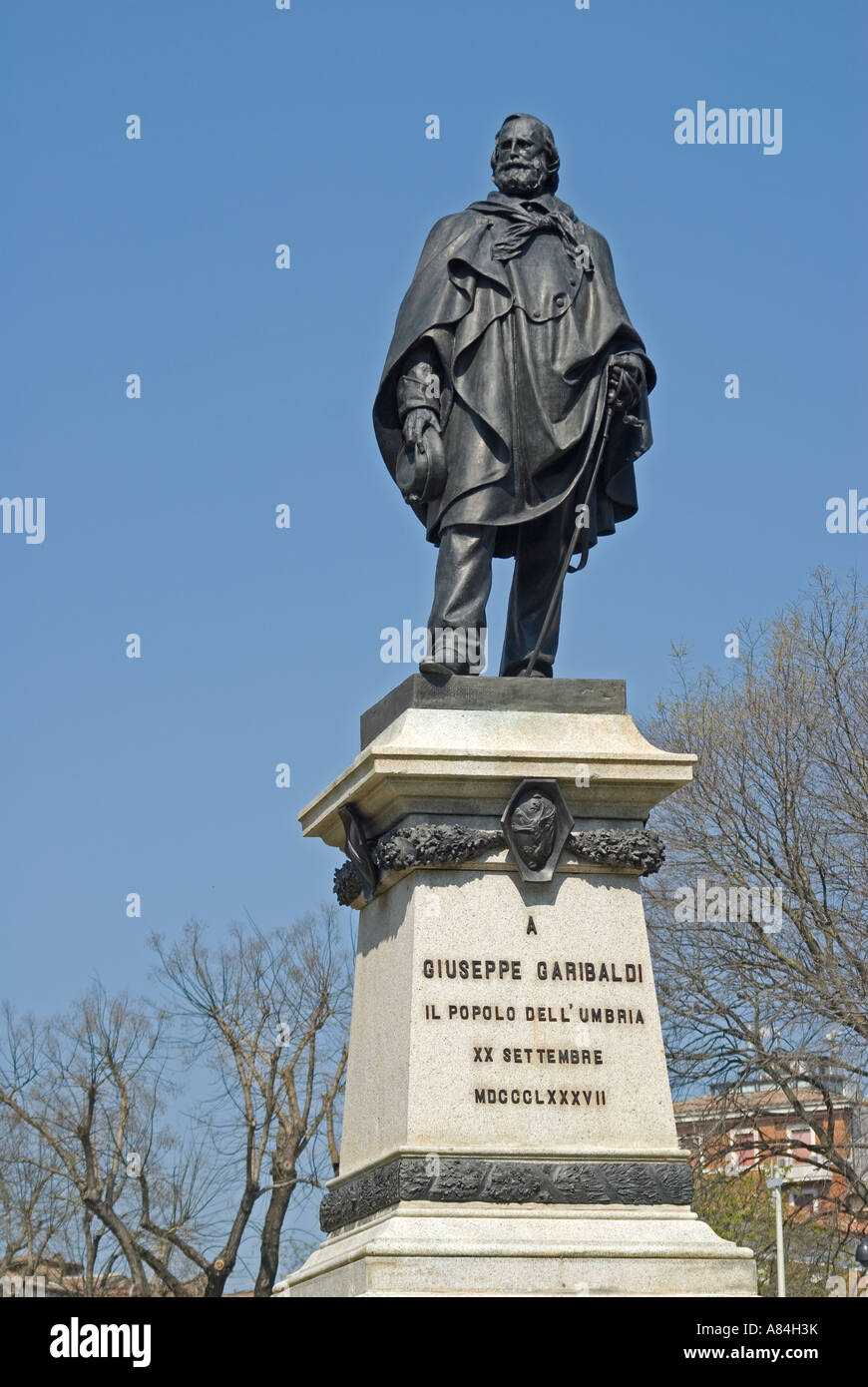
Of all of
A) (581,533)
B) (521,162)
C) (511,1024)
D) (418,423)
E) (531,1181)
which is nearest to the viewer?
(531,1181)

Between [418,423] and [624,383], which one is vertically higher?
[624,383]

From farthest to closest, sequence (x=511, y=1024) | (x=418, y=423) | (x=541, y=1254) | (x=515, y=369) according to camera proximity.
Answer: (x=515, y=369) → (x=418, y=423) → (x=511, y=1024) → (x=541, y=1254)

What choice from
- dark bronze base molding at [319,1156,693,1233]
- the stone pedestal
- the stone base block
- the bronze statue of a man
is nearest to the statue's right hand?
the bronze statue of a man

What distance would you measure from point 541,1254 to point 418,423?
12.7 feet

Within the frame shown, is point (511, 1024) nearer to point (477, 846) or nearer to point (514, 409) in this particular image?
point (477, 846)

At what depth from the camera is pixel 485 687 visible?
9.69m

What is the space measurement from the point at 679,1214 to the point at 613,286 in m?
4.41

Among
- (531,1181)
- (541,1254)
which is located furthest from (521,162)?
(541,1254)

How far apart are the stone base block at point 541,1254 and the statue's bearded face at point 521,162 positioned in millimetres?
4924

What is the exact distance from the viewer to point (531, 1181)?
28.7 feet

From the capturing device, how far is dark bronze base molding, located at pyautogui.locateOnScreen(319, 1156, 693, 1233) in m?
8.70

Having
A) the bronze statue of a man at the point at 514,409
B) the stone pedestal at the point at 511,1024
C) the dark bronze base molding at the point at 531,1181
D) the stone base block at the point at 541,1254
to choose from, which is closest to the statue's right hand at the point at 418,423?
the bronze statue of a man at the point at 514,409
